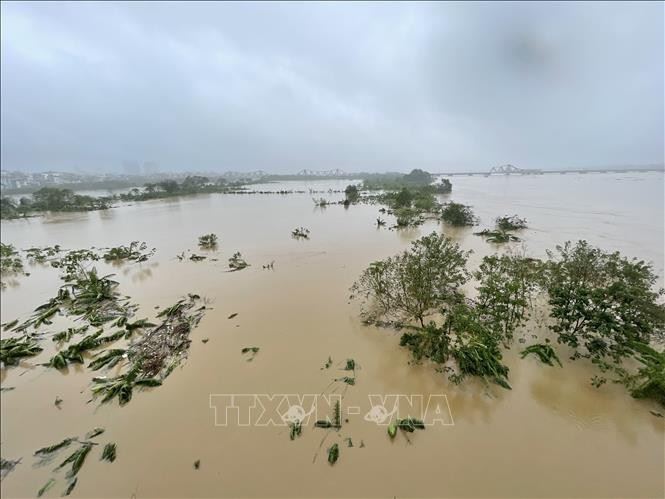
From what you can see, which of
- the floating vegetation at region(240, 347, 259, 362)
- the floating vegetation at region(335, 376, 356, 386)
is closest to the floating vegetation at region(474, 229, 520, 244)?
the floating vegetation at region(335, 376, 356, 386)

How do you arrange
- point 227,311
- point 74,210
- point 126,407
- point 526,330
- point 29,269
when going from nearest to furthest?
point 126,407
point 526,330
point 227,311
point 29,269
point 74,210

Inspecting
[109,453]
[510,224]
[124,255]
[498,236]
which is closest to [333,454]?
[109,453]

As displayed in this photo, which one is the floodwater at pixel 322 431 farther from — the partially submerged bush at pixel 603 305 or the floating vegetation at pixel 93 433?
the partially submerged bush at pixel 603 305

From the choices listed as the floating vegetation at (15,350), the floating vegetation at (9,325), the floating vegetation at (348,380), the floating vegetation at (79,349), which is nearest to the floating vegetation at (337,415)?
the floating vegetation at (348,380)

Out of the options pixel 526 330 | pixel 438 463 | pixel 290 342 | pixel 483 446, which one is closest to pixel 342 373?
pixel 290 342

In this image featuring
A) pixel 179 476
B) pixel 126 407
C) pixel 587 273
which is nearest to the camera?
pixel 179 476

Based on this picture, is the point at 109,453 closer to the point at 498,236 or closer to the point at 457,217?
the point at 498,236

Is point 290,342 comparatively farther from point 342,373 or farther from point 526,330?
point 526,330
